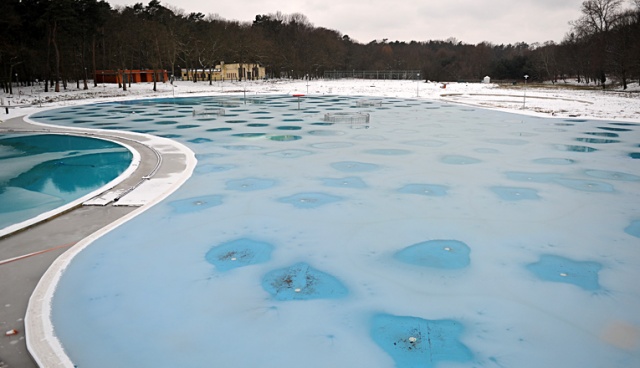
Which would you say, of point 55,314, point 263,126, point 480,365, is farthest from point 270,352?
point 263,126

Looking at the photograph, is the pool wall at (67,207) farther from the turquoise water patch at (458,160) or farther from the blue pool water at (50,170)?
the turquoise water patch at (458,160)

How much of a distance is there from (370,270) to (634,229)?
5.67 meters

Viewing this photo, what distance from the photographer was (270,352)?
5254mm

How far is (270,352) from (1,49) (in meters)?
47.7

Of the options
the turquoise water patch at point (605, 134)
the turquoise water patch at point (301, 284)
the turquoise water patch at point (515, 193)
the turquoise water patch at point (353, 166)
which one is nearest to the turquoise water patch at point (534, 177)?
the turquoise water patch at point (515, 193)

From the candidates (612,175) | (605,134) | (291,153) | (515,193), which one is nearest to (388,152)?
(291,153)

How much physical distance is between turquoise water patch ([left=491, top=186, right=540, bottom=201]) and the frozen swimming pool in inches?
2.0

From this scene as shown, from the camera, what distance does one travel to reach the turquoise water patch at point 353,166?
1415 centimetres

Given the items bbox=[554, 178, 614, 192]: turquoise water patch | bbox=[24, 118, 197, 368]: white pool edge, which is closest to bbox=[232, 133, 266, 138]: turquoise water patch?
bbox=[24, 118, 197, 368]: white pool edge

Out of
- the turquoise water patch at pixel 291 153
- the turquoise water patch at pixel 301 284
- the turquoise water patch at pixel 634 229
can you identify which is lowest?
the turquoise water patch at pixel 301 284

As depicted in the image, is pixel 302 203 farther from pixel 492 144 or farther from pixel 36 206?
pixel 492 144

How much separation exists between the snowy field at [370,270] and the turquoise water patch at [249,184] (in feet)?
0.27

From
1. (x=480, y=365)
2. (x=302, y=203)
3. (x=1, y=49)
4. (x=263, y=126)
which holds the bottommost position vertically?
(x=480, y=365)

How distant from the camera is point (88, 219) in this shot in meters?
9.51
